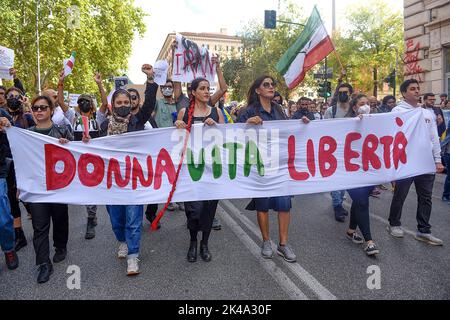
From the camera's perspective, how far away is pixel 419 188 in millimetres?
4176

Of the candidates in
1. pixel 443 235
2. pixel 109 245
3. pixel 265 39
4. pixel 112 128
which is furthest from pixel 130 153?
pixel 265 39

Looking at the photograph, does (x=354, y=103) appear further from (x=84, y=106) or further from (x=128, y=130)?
(x=84, y=106)

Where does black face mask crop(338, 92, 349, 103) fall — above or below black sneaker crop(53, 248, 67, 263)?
above

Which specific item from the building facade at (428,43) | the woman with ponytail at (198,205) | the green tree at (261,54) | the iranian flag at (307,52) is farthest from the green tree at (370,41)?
the woman with ponytail at (198,205)

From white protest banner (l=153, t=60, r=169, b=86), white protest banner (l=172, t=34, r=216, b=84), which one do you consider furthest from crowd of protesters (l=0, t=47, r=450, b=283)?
white protest banner (l=172, t=34, r=216, b=84)

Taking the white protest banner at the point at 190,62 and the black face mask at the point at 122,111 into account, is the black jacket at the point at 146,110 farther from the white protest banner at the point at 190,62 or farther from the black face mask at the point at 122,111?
the white protest banner at the point at 190,62

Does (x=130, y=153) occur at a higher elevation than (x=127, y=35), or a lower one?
lower

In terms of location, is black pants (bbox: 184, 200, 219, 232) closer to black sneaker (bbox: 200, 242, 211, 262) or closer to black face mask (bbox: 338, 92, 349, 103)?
black sneaker (bbox: 200, 242, 211, 262)

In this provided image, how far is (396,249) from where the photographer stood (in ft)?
12.5

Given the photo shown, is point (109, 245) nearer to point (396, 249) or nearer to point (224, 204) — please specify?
point (224, 204)

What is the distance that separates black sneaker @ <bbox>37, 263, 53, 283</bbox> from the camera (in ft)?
10.5

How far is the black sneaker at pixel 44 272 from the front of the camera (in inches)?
126

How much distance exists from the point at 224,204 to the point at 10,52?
4.59m

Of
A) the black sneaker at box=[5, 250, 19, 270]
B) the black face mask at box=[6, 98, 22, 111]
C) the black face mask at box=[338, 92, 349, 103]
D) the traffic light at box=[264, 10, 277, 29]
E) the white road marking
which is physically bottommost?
the white road marking
